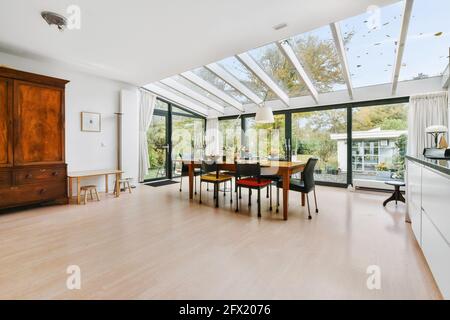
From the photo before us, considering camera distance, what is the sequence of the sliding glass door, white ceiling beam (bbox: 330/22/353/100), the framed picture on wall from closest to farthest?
white ceiling beam (bbox: 330/22/353/100)
the framed picture on wall
the sliding glass door

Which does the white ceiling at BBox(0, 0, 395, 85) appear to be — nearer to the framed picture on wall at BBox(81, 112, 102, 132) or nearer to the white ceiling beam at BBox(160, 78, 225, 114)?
the framed picture on wall at BBox(81, 112, 102, 132)

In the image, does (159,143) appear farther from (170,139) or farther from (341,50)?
(341,50)

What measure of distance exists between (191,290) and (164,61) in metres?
3.68

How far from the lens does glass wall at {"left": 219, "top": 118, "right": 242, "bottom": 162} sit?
22.5 feet

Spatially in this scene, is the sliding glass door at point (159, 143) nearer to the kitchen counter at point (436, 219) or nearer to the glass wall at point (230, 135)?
the glass wall at point (230, 135)

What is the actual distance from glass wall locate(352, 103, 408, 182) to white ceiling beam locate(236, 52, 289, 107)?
1.68 metres

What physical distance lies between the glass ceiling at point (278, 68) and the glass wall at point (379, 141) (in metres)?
→ 1.53

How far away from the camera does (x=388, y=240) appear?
89.1 inches

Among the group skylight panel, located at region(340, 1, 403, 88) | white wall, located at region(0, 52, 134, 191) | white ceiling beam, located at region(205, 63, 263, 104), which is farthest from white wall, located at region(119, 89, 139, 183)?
skylight panel, located at region(340, 1, 403, 88)

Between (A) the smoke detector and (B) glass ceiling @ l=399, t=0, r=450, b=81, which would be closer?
(A) the smoke detector

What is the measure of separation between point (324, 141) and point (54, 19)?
18.0 ft

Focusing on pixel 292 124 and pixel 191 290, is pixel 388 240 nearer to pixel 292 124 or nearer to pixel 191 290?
pixel 191 290

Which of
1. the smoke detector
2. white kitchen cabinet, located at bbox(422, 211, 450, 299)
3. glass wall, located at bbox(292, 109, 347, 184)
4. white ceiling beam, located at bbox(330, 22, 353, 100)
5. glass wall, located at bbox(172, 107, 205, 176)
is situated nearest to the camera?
white kitchen cabinet, located at bbox(422, 211, 450, 299)
